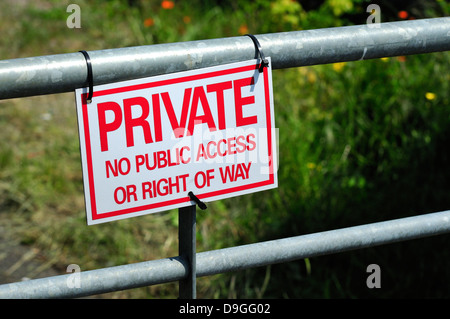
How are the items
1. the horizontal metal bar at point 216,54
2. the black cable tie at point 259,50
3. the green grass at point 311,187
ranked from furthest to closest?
1. the green grass at point 311,187
2. the black cable tie at point 259,50
3. the horizontal metal bar at point 216,54

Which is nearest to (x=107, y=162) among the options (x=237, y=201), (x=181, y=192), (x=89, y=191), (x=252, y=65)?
(x=89, y=191)

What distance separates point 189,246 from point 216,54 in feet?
1.25

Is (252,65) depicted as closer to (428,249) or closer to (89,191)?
(89,191)

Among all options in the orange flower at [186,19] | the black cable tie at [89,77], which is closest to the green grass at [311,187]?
the orange flower at [186,19]

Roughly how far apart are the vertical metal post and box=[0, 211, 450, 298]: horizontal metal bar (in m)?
0.01

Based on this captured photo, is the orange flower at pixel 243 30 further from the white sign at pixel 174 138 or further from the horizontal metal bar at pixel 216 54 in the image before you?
the white sign at pixel 174 138

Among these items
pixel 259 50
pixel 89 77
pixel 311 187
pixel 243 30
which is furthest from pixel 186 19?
pixel 89 77

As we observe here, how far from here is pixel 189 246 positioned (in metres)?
1.25

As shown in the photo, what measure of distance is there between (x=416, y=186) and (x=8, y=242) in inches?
75.1

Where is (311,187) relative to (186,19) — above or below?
below

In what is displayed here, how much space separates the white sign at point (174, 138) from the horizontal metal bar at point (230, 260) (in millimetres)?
111

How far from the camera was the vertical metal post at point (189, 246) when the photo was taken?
48.8 inches

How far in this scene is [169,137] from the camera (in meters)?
1.20

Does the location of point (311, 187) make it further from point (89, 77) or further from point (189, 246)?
point (89, 77)
